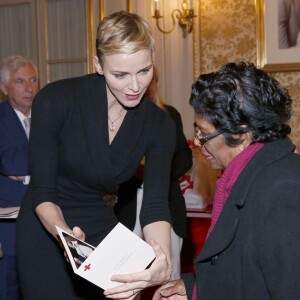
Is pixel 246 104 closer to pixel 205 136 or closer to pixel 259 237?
pixel 205 136

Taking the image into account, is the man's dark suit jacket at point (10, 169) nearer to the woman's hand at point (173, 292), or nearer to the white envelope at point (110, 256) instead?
the woman's hand at point (173, 292)

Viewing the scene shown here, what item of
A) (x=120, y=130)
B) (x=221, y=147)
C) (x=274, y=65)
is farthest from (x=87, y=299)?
(x=274, y=65)

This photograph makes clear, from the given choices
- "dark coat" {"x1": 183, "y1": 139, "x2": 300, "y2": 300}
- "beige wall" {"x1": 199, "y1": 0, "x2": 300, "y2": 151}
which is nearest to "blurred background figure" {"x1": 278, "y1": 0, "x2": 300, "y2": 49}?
"beige wall" {"x1": 199, "y1": 0, "x2": 300, "y2": 151}

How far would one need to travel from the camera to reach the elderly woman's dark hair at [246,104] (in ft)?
5.32

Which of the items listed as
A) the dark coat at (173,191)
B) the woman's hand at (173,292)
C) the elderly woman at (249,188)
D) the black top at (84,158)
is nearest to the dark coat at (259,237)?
the elderly woman at (249,188)

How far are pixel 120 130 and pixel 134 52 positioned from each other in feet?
1.31

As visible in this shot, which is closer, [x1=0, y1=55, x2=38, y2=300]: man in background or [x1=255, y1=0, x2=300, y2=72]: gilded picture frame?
[x1=0, y1=55, x2=38, y2=300]: man in background

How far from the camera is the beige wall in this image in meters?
4.68

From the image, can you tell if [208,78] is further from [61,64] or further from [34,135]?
[61,64]

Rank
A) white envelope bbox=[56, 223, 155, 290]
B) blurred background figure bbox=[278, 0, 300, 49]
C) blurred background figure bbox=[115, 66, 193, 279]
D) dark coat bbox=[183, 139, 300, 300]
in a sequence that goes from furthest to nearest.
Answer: blurred background figure bbox=[278, 0, 300, 49], blurred background figure bbox=[115, 66, 193, 279], white envelope bbox=[56, 223, 155, 290], dark coat bbox=[183, 139, 300, 300]

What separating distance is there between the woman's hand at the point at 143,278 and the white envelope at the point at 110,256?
18 millimetres

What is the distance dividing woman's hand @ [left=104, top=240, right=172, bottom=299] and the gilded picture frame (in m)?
3.21

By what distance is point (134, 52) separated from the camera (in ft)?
6.03

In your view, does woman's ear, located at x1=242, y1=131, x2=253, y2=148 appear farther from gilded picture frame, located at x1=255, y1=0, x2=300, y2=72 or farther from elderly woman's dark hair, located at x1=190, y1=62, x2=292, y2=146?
gilded picture frame, located at x1=255, y1=0, x2=300, y2=72
